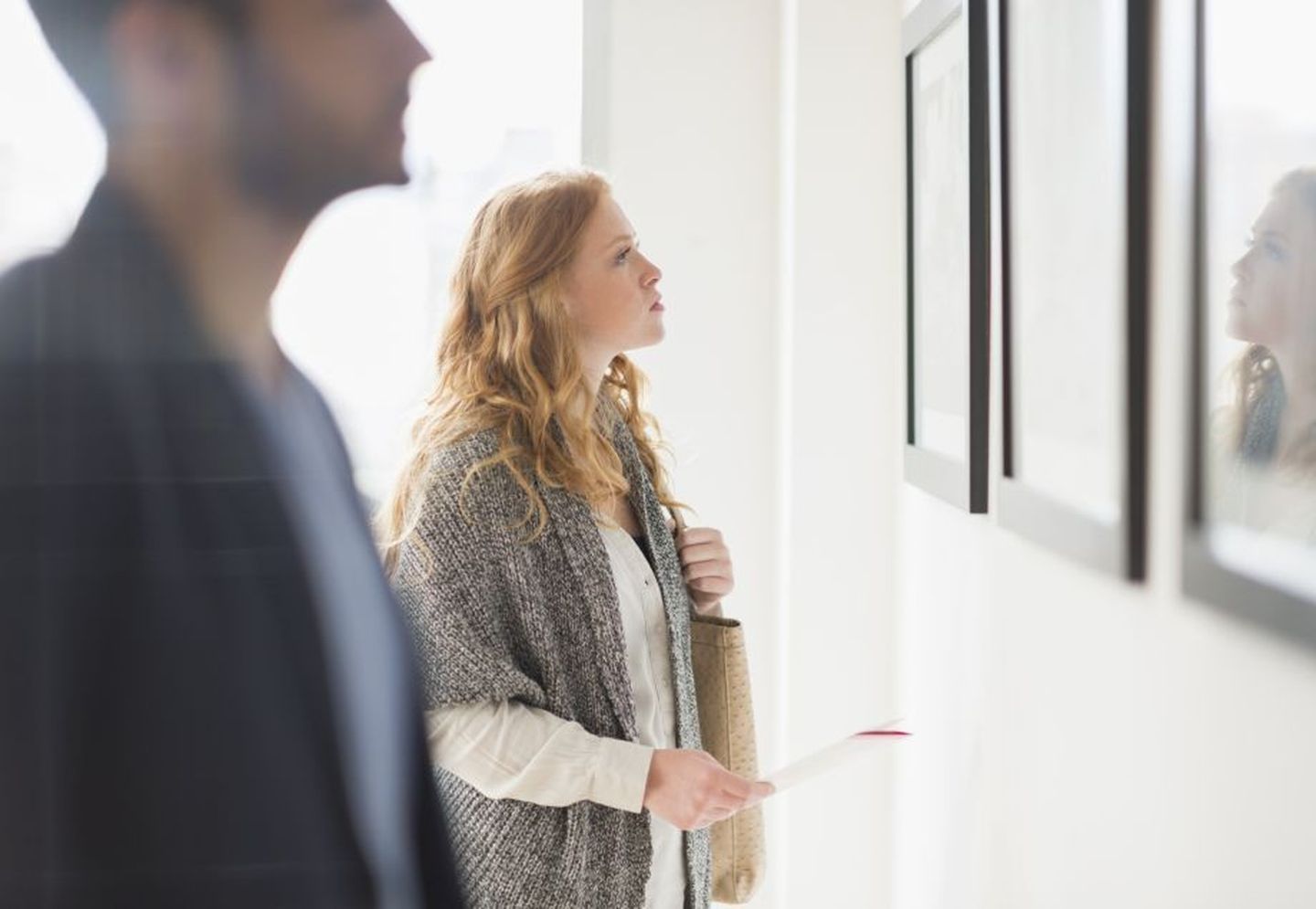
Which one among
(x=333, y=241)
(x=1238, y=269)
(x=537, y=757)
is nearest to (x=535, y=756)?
(x=537, y=757)

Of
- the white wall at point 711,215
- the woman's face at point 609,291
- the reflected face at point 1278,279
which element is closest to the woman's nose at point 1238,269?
the reflected face at point 1278,279

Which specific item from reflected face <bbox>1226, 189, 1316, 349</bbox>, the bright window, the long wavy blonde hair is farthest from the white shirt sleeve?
the bright window

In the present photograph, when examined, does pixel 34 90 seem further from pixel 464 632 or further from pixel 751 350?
pixel 751 350

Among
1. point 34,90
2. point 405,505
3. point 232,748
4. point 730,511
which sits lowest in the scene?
point 730,511

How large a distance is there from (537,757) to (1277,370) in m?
0.86

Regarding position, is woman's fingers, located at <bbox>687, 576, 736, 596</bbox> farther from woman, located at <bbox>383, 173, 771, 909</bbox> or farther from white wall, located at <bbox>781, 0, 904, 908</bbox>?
white wall, located at <bbox>781, 0, 904, 908</bbox>

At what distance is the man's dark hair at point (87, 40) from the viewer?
24 cm

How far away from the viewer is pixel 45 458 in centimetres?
22

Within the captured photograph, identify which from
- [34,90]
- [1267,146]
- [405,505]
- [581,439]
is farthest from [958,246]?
[34,90]

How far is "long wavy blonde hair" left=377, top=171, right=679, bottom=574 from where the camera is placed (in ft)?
4.85

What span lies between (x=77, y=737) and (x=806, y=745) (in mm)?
2087

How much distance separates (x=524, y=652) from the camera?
1.43 m

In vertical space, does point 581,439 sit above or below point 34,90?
below

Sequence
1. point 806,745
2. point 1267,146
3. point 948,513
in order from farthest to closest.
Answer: point 806,745 < point 948,513 < point 1267,146
